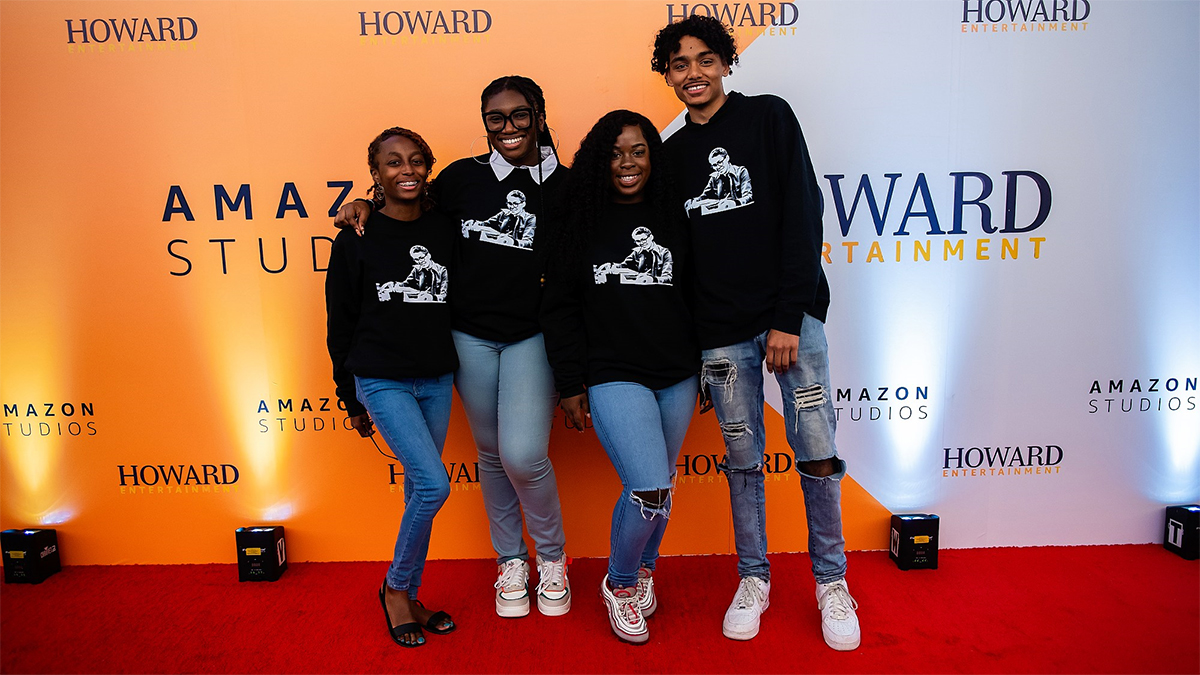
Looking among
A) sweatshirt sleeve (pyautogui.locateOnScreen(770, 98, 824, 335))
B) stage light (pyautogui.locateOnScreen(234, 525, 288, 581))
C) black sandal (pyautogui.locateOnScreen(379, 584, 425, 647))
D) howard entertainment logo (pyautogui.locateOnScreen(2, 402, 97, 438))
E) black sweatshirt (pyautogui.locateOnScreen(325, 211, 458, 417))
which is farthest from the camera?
howard entertainment logo (pyautogui.locateOnScreen(2, 402, 97, 438))

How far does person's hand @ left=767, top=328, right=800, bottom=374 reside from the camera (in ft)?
6.10

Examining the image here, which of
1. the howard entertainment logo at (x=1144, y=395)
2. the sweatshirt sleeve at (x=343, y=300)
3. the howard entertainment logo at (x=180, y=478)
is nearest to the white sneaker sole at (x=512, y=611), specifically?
the sweatshirt sleeve at (x=343, y=300)

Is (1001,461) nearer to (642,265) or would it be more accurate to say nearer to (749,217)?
(749,217)

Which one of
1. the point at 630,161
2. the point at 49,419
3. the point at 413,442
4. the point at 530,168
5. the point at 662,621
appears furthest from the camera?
the point at 49,419

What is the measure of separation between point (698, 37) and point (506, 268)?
892 millimetres

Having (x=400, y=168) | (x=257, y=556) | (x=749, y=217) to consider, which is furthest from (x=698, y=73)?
(x=257, y=556)

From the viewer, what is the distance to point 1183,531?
99.2 inches

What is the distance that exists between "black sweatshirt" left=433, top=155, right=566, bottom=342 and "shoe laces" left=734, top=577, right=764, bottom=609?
108 centimetres

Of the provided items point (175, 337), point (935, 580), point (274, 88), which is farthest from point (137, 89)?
point (935, 580)

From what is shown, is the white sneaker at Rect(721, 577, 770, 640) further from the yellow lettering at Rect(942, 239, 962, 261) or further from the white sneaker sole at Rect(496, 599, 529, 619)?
the yellow lettering at Rect(942, 239, 962, 261)

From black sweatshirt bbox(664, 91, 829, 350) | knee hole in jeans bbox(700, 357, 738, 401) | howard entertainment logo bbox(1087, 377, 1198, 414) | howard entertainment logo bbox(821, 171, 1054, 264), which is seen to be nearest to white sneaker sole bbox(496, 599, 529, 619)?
knee hole in jeans bbox(700, 357, 738, 401)

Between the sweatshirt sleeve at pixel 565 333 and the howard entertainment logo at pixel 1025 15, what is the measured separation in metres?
1.81

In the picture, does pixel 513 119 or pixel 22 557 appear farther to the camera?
pixel 22 557

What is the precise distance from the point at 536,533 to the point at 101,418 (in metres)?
1.84
